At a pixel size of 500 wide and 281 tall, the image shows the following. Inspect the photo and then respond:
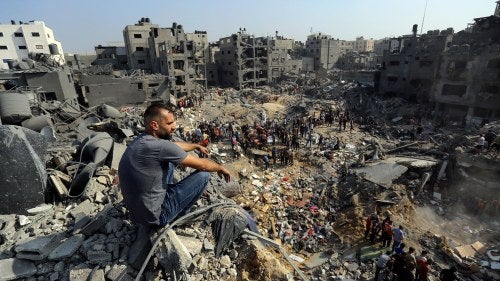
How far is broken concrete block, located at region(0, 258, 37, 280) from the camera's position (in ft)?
11.8

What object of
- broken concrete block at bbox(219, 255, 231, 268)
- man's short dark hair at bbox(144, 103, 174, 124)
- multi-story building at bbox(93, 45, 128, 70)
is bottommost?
broken concrete block at bbox(219, 255, 231, 268)

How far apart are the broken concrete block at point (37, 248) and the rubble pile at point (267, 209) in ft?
0.05

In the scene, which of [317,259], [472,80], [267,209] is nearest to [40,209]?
[317,259]

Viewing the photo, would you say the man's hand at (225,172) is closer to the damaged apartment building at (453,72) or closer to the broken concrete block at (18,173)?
the broken concrete block at (18,173)

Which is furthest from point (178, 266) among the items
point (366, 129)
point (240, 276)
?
point (366, 129)

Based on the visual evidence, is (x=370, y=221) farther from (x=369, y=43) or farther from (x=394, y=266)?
(x=369, y=43)

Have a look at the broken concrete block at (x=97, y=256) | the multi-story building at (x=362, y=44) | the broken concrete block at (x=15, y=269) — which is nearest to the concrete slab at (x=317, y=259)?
the broken concrete block at (x=97, y=256)

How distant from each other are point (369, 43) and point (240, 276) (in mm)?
103651

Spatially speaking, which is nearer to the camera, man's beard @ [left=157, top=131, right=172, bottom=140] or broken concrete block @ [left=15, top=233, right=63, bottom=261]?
man's beard @ [left=157, top=131, right=172, bottom=140]

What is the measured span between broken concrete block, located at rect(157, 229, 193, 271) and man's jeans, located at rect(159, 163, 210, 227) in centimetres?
29

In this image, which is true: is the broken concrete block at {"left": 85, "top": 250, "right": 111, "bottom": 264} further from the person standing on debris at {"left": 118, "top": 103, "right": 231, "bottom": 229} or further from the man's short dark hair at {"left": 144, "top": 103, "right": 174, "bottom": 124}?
the man's short dark hair at {"left": 144, "top": 103, "right": 174, "bottom": 124}

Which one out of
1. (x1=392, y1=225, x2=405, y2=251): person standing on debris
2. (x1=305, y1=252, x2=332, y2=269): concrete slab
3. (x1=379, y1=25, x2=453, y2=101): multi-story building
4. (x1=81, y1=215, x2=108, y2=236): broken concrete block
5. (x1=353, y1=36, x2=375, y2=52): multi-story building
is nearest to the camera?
(x1=81, y1=215, x2=108, y2=236): broken concrete block

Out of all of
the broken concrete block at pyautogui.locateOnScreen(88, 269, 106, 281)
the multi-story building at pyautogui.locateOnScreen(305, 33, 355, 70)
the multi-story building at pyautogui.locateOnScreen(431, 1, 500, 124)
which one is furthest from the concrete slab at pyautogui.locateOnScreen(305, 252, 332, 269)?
the multi-story building at pyautogui.locateOnScreen(305, 33, 355, 70)

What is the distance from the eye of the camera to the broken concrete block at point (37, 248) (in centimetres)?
386
